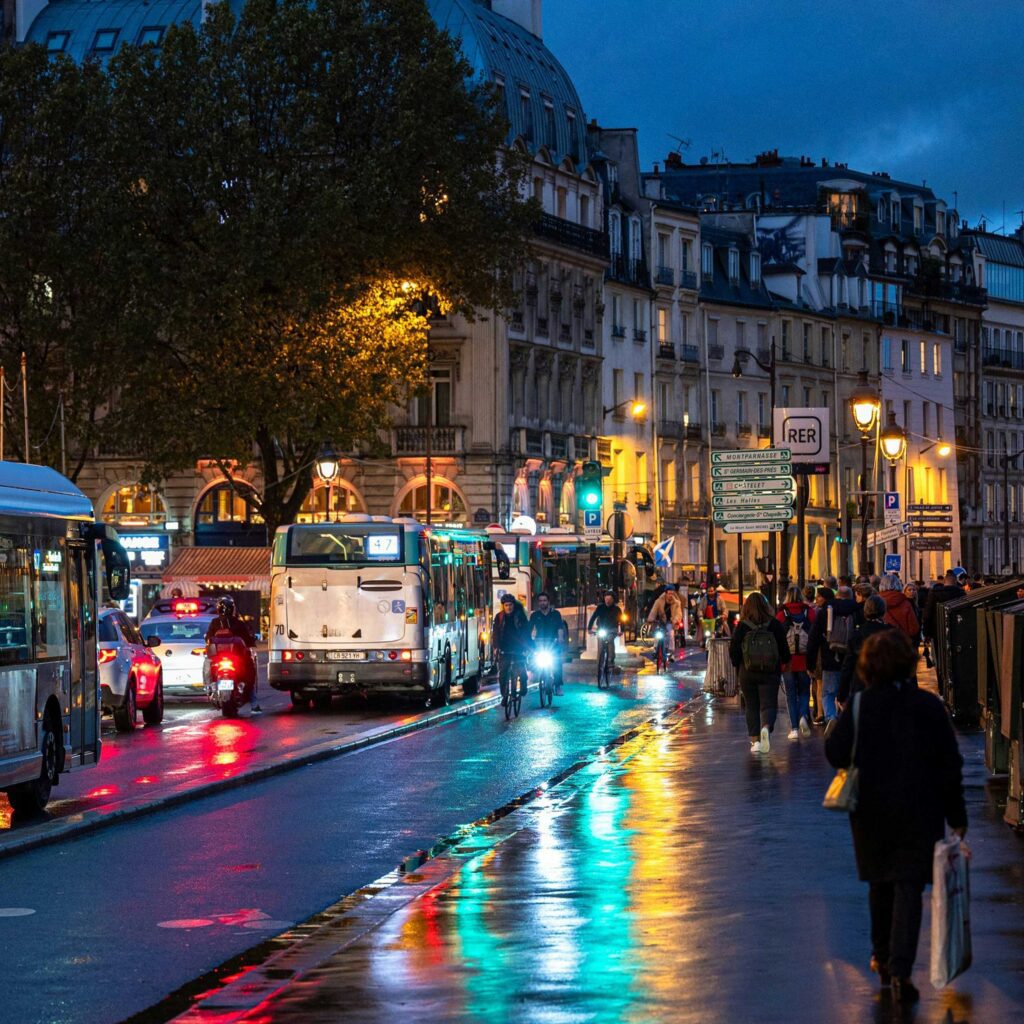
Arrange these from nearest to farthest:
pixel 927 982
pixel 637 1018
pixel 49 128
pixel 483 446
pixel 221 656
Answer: pixel 637 1018 → pixel 927 982 → pixel 221 656 → pixel 49 128 → pixel 483 446

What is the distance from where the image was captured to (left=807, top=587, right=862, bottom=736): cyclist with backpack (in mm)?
29047

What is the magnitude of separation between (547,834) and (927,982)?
749 cm

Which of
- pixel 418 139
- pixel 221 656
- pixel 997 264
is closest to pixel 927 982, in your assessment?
pixel 221 656

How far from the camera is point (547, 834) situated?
18.2 m

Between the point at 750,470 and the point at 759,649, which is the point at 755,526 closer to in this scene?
the point at 750,470

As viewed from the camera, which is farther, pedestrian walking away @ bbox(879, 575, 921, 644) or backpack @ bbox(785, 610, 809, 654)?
pedestrian walking away @ bbox(879, 575, 921, 644)

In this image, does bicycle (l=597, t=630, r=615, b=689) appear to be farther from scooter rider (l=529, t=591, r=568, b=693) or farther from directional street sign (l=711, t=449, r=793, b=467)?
directional street sign (l=711, t=449, r=793, b=467)

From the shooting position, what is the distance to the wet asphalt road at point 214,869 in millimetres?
11945

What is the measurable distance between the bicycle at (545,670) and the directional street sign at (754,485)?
376cm

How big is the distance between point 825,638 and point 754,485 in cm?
1062

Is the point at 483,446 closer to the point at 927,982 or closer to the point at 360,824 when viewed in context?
the point at 360,824

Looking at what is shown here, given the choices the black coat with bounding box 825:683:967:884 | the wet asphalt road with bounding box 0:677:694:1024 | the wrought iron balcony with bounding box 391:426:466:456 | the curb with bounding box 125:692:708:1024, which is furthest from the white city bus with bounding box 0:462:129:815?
the wrought iron balcony with bounding box 391:426:466:456

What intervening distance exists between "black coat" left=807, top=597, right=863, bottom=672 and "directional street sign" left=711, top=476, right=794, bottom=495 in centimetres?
983

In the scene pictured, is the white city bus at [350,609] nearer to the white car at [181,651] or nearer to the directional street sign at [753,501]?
the white car at [181,651]
